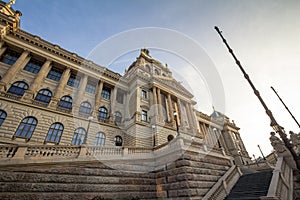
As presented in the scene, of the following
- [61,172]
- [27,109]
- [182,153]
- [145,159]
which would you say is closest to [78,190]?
[61,172]

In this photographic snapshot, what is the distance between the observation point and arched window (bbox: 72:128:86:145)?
1602 centimetres

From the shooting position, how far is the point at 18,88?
15.8m

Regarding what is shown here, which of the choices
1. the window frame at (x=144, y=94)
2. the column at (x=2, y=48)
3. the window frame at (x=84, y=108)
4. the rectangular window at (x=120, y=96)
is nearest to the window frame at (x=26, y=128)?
the window frame at (x=84, y=108)

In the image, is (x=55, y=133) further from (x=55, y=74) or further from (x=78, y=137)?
(x=55, y=74)

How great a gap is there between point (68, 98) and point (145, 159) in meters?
14.6

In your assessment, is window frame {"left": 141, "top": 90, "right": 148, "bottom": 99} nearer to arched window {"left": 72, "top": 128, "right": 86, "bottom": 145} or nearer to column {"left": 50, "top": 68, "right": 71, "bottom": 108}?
arched window {"left": 72, "top": 128, "right": 86, "bottom": 145}

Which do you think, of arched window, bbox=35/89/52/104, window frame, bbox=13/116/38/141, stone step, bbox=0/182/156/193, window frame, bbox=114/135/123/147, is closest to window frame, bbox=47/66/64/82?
arched window, bbox=35/89/52/104

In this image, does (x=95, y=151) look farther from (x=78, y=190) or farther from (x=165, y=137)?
(x=165, y=137)

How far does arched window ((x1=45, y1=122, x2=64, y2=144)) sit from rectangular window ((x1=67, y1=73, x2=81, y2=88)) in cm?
742

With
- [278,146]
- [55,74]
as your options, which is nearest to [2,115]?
[55,74]

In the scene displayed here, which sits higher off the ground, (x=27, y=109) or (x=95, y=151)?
(x=27, y=109)

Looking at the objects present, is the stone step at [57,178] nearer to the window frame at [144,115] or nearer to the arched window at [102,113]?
the window frame at [144,115]

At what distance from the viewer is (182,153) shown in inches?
379

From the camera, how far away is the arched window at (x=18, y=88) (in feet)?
50.3
